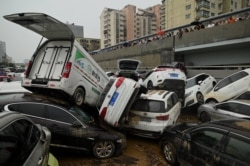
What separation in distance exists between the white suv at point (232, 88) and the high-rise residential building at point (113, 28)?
7878cm

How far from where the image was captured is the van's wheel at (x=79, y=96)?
7740mm

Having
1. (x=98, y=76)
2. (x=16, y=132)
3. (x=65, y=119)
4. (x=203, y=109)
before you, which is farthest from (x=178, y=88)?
(x=16, y=132)

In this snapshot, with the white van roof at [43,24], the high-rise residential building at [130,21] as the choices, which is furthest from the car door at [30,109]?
the high-rise residential building at [130,21]

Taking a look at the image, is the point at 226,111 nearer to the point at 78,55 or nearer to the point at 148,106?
the point at 148,106

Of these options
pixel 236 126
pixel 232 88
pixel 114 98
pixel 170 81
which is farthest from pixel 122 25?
pixel 236 126

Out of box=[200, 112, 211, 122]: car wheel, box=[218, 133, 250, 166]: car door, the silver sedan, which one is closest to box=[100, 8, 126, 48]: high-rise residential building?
box=[200, 112, 211, 122]: car wheel

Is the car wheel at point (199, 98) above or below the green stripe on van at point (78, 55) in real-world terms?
below

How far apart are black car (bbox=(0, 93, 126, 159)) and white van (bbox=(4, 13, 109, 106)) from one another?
0.78 metres

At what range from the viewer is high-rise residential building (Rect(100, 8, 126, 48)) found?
91312mm

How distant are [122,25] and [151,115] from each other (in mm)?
87905

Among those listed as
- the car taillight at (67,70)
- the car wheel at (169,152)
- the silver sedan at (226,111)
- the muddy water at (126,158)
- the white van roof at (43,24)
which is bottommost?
the muddy water at (126,158)

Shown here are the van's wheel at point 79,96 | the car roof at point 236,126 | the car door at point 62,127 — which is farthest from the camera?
the van's wheel at point 79,96

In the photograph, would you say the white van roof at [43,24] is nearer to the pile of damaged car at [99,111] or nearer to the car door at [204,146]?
the pile of damaged car at [99,111]

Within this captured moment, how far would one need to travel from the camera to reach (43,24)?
23.7 ft
